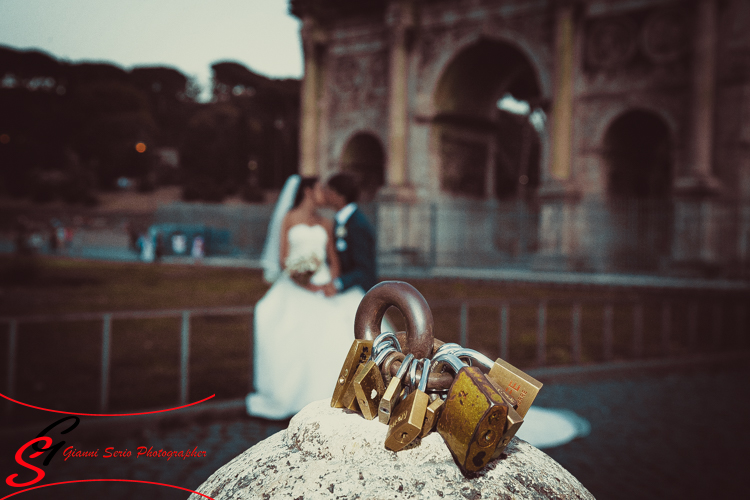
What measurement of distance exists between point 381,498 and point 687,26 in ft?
66.7

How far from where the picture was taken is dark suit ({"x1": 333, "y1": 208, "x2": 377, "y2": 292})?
4496mm

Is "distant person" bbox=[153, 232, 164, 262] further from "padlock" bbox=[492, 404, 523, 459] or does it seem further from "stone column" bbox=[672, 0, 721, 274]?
"padlock" bbox=[492, 404, 523, 459]

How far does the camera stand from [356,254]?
14.8ft

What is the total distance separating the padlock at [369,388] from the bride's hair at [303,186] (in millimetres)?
3793

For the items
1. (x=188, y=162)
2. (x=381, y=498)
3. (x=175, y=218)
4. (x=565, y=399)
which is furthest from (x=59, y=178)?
(x=381, y=498)

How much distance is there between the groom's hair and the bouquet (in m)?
0.49

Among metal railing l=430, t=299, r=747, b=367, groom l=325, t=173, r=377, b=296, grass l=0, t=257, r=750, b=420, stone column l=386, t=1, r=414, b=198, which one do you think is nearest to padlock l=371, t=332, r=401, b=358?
groom l=325, t=173, r=377, b=296

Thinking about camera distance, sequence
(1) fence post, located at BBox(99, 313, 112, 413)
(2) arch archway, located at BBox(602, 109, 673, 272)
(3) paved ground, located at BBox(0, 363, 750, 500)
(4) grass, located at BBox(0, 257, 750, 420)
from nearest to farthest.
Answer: (3) paved ground, located at BBox(0, 363, 750, 500) → (1) fence post, located at BBox(99, 313, 112, 413) → (4) grass, located at BBox(0, 257, 750, 420) → (2) arch archway, located at BBox(602, 109, 673, 272)

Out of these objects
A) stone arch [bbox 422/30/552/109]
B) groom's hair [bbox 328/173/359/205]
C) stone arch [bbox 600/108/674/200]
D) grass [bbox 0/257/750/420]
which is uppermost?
stone arch [bbox 422/30/552/109]

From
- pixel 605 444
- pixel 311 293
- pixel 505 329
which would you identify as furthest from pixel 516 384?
pixel 505 329

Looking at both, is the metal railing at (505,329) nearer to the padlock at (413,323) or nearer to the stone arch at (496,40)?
the padlock at (413,323)

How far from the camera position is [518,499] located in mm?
1025

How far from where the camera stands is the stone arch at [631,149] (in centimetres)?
2064

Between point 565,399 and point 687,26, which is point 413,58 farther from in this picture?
point 565,399
